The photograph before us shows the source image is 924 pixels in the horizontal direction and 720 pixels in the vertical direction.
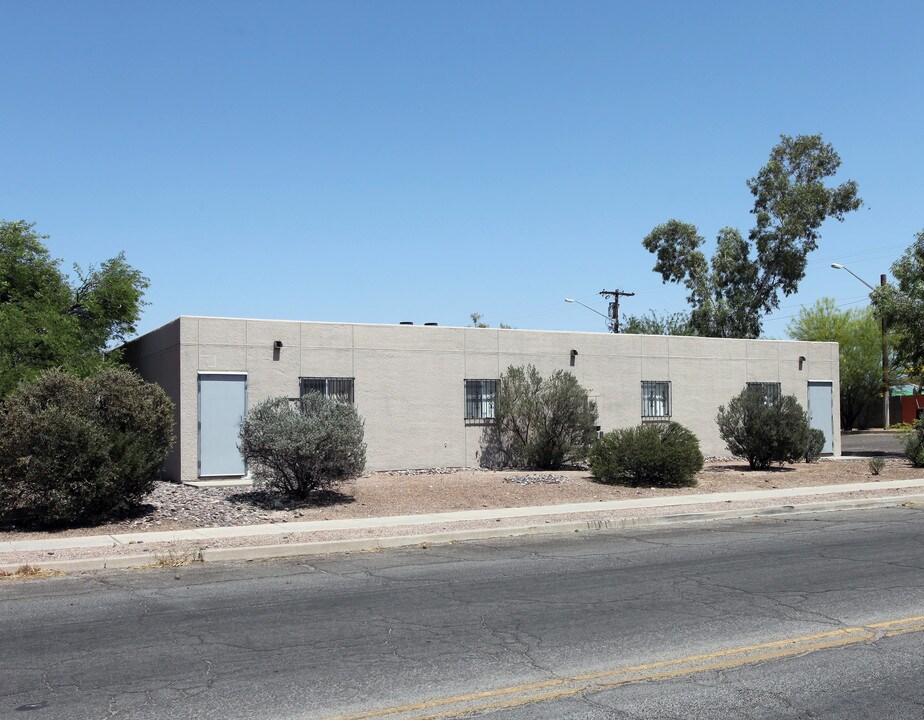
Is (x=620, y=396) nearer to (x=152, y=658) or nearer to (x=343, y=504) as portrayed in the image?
(x=343, y=504)

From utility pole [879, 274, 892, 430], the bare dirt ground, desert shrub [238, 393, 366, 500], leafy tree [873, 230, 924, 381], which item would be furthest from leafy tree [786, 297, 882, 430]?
desert shrub [238, 393, 366, 500]

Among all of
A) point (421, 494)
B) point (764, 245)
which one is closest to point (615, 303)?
point (764, 245)

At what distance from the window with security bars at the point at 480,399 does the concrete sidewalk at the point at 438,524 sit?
298 inches

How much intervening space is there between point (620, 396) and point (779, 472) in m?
5.24

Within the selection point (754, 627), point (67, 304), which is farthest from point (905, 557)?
point (67, 304)

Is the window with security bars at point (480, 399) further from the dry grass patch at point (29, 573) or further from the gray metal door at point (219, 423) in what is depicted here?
the dry grass patch at point (29, 573)

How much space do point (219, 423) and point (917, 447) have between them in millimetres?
19810

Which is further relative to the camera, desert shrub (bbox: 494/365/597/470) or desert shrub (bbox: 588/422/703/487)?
desert shrub (bbox: 494/365/597/470)

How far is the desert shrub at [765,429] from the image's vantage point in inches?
979

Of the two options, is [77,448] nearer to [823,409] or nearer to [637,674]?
[637,674]

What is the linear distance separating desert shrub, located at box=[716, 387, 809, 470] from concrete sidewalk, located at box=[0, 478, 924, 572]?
427 cm

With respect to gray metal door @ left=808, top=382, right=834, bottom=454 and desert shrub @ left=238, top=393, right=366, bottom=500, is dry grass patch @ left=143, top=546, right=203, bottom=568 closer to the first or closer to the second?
desert shrub @ left=238, top=393, right=366, bottom=500

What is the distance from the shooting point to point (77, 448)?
1463 centimetres

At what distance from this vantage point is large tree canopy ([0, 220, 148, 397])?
1019 inches
